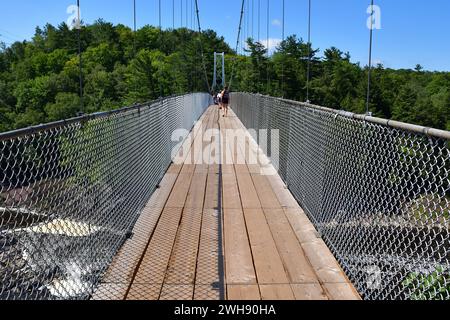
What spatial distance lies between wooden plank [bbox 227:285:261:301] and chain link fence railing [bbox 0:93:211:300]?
703mm

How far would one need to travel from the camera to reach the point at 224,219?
362 cm

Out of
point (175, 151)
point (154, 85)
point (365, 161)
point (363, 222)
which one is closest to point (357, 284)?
point (363, 222)

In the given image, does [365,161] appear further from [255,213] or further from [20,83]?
[20,83]

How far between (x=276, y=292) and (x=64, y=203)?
113 cm

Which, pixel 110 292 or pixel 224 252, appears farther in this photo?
pixel 224 252

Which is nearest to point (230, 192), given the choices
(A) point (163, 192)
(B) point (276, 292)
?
(A) point (163, 192)

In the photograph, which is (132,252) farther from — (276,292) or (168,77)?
(168,77)

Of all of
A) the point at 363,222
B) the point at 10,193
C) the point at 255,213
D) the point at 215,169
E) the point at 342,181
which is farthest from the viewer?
the point at 215,169

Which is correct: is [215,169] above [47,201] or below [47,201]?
below

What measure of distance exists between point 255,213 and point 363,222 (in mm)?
1282

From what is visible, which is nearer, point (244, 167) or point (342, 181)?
point (342, 181)

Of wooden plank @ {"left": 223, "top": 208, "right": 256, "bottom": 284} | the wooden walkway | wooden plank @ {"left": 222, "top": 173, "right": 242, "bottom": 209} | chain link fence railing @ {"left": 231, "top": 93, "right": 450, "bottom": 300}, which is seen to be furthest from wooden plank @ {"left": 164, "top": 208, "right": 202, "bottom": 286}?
chain link fence railing @ {"left": 231, "top": 93, "right": 450, "bottom": 300}

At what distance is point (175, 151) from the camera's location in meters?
6.81

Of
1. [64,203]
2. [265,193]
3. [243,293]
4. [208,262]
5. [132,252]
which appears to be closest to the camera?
[64,203]
